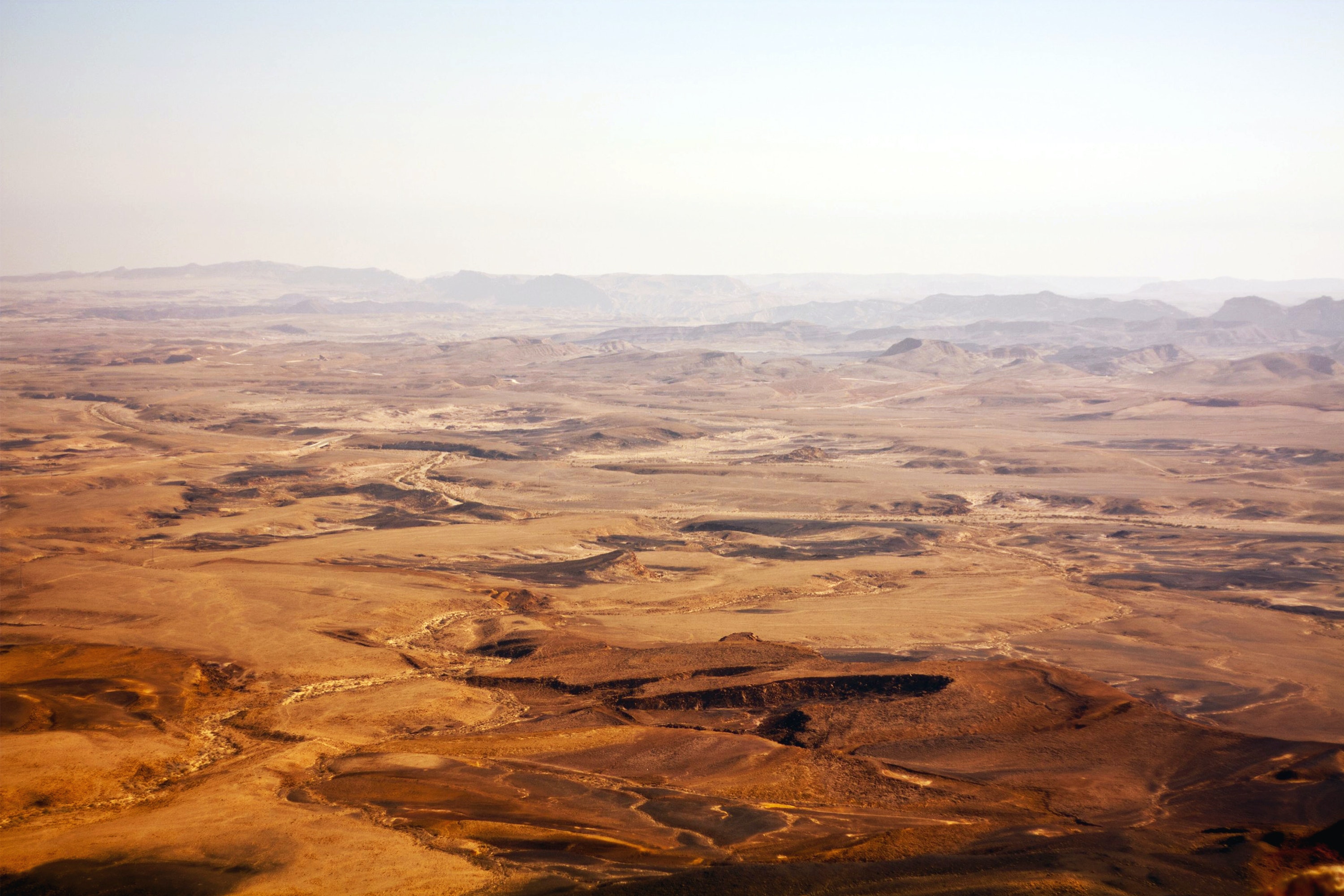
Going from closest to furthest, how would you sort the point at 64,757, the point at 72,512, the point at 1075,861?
the point at 1075,861 < the point at 64,757 < the point at 72,512

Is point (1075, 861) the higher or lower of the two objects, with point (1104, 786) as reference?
higher

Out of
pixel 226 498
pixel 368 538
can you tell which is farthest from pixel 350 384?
pixel 368 538

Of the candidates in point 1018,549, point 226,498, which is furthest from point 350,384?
point 1018,549

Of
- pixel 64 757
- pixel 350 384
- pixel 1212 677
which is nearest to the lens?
pixel 64 757

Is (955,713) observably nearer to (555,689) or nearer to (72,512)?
(555,689)

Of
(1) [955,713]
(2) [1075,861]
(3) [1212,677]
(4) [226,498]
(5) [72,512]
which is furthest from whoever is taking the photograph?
(4) [226,498]

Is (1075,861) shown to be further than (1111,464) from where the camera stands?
No

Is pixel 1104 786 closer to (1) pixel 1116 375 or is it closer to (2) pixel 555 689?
(2) pixel 555 689
